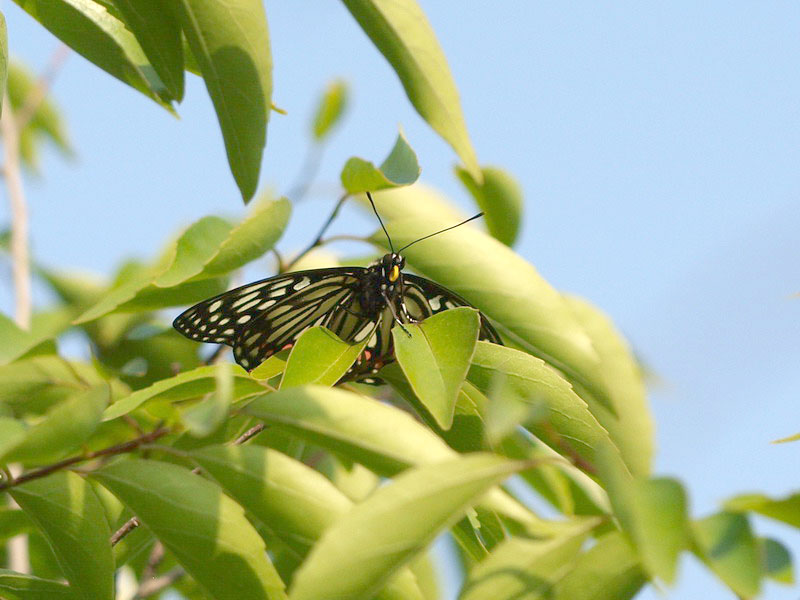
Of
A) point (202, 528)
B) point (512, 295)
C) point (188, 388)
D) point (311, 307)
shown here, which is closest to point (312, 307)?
point (311, 307)

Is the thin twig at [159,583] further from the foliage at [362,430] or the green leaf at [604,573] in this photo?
the green leaf at [604,573]

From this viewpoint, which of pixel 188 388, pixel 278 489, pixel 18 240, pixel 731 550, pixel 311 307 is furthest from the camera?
pixel 18 240

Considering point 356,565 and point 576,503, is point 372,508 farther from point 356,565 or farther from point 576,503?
point 576,503

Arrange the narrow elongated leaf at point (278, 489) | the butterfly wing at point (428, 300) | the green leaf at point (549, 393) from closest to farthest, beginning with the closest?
the narrow elongated leaf at point (278, 489) < the green leaf at point (549, 393) < the butterfly wing at point (428, 300)

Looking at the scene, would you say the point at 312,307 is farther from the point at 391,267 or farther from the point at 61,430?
the point at 61,430

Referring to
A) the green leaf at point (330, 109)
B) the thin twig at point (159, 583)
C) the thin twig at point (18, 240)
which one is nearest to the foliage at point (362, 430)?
the thin twig at point (159, 583)

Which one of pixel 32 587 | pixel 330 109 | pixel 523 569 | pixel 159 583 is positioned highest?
pixel 330 109

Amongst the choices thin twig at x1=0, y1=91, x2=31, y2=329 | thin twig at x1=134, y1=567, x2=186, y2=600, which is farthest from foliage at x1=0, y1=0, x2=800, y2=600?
thin twig at x1=0, y1=91, x2=31, y2=329

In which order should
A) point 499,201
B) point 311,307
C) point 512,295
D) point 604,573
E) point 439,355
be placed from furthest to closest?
point 311,307, point 499,201, point 512,295, point 439,355, point 604,573
